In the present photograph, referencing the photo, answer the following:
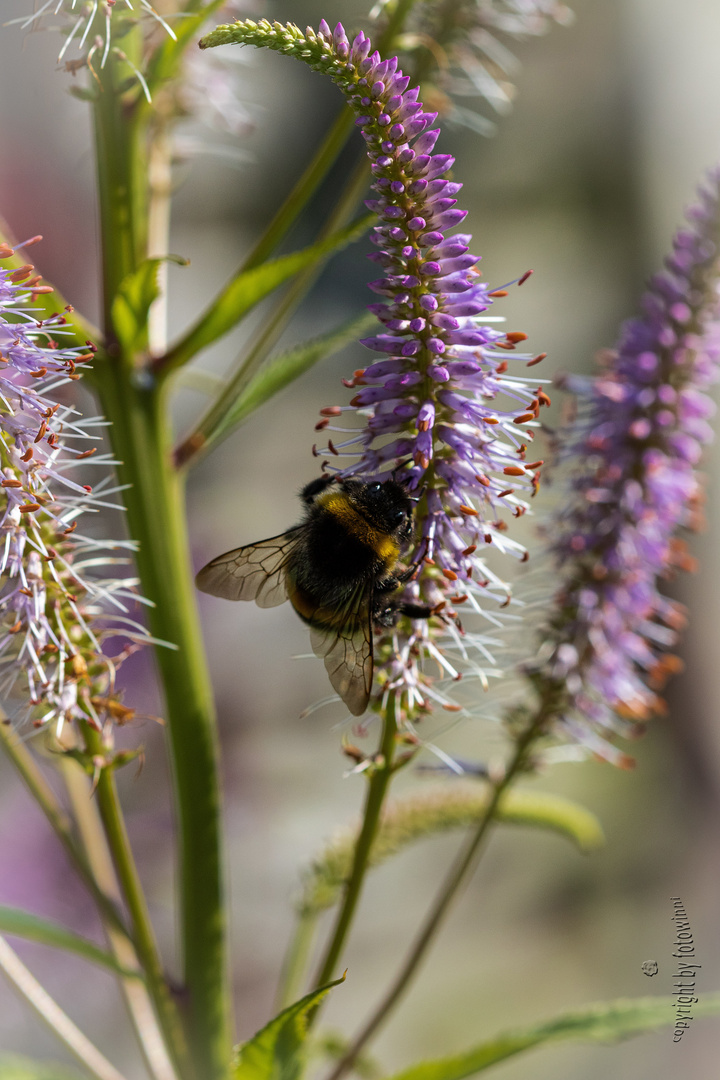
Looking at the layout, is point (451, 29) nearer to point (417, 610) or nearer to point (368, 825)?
point (417, 610)

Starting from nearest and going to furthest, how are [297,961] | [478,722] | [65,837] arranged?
[65,837], [297,961], [478,722]

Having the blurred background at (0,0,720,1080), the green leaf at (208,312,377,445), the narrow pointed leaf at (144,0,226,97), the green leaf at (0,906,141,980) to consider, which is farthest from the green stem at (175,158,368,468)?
the blurred background at (0,0,720,1080)

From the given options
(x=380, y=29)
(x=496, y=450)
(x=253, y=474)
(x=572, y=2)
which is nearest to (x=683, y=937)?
(x=496, y=450)

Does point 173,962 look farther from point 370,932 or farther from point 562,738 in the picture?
point 562,738

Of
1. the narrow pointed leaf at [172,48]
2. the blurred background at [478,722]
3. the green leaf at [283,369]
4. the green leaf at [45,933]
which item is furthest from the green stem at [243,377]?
the blurred background at [478,722]

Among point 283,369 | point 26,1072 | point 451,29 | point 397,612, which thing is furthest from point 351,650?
point 451,29
